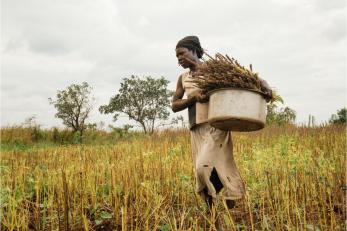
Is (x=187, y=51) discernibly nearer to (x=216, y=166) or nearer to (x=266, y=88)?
(x=266, y=88)

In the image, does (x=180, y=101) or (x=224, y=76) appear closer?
(x=224, y=76)

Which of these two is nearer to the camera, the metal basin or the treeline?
the metal basin

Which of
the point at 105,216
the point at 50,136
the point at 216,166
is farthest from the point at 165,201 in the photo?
the point at 50,136

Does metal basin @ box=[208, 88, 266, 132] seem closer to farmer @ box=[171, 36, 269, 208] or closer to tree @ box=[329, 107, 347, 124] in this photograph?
farmer @ box=[171, 36, 269, 208]

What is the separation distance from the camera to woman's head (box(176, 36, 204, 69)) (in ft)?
10.2

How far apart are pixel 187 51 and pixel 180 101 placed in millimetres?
412

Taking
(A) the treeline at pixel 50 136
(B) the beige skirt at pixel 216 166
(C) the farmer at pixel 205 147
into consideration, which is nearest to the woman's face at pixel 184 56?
(C) the farmer at pixel 205 147

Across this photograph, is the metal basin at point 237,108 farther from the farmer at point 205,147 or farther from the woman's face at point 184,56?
the woman's face at point 184,56

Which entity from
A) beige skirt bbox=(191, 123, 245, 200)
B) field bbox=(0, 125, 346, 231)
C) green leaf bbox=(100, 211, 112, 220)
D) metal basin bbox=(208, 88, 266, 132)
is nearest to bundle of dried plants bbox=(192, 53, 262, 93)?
metal basin bbox=(208, 88, 266, 132)

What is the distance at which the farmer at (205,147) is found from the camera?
2891mm

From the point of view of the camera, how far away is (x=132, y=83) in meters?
35.9

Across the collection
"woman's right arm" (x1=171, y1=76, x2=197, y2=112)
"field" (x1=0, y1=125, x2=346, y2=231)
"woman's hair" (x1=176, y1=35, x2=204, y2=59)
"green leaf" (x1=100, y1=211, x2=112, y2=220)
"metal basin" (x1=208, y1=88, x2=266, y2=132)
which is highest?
"woman's hair" (x1=176, y1=35, x2=204, y2=59)

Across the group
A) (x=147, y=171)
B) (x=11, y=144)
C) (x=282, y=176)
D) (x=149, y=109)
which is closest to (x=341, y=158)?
(x=282, y=176)

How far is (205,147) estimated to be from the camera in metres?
2.93
